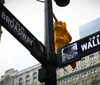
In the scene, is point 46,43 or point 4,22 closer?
point 4,22

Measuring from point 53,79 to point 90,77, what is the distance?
86202 mm

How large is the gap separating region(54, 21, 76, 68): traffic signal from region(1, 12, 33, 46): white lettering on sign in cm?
74

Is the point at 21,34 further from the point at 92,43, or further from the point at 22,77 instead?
the point at 22,77

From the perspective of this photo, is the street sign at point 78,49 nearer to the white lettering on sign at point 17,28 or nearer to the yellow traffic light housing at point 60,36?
the yellow traffic light housing at point 60,36

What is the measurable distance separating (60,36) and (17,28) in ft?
3.79

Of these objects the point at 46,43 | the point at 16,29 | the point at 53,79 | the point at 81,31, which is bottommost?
the point at 81,31

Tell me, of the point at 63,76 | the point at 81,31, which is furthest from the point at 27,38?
the point at 81,31

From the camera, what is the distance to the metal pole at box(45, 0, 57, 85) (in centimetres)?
573

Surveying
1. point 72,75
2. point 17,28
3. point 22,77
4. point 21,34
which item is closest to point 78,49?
point 21,34

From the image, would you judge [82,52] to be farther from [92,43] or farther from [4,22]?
[4,22]

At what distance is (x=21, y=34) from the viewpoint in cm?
580

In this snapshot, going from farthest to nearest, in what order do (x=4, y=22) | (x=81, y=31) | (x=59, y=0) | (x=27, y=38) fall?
Result: (x=81, y=31) → (x=59, y=0) → (x=27, y=38) → (x=4, y=22)

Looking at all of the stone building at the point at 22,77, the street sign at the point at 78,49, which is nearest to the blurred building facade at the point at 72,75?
the stone building at the point at 22,77

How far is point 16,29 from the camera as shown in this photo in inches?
226
